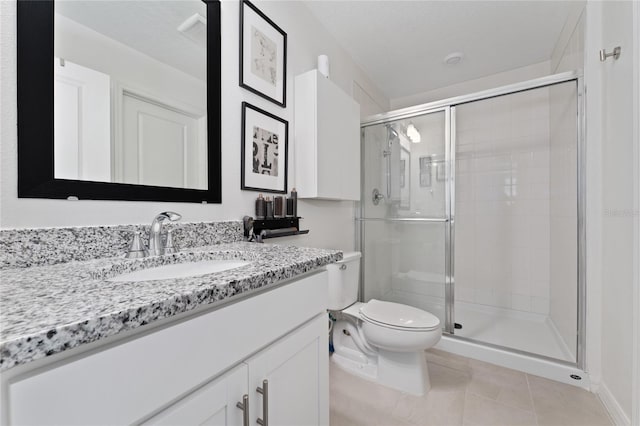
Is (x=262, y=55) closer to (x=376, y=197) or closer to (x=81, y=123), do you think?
(x=81, y=123)

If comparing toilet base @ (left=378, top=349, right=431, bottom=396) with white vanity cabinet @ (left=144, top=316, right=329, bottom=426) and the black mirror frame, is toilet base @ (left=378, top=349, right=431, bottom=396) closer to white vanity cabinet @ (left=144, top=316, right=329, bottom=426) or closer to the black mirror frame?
white vanity cabinet @ (left=144, top=316, right=329, bottom=426)

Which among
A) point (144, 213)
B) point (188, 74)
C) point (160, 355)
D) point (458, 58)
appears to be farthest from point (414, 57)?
point (160, 355)

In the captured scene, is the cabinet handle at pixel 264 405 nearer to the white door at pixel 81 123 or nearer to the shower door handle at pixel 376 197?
the white door at pixel 81 123

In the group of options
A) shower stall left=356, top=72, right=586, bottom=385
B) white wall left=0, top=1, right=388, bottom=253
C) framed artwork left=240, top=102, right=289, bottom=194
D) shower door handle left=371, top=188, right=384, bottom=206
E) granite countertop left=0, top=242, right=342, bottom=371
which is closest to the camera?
granite countertop left=0, top=242, right=342, bottom=371

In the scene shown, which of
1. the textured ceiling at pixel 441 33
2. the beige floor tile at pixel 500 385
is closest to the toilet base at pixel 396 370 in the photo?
the beige floor tile at pixel 500 385

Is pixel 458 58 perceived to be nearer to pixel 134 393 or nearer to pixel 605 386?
pixel 605 386

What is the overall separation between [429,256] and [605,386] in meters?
1.15

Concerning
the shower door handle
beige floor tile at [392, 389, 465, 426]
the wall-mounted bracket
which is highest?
the wall-mounted bracket

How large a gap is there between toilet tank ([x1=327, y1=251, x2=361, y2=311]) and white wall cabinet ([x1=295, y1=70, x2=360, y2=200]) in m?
0.43

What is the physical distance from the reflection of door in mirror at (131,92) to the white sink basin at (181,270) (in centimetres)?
32

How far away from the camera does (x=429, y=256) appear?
7.30ft

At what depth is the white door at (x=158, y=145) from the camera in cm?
90

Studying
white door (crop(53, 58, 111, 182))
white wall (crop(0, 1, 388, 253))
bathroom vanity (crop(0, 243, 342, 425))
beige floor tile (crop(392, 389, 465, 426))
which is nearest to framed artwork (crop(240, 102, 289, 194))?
white wall (crop(0, 1, 388, 253))

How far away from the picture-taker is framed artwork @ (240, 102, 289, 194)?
1317 millimetres
